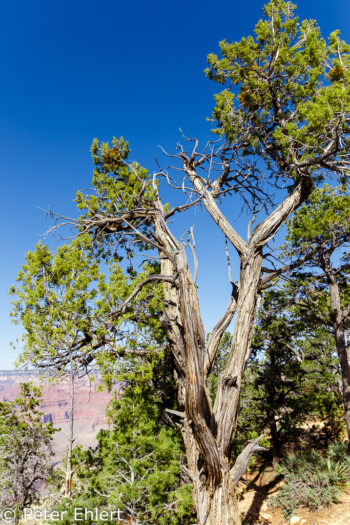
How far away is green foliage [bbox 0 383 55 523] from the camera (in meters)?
10.1

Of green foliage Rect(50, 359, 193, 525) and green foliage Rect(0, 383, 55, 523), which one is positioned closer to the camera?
green foliage Rect(50, 359, 193, 525)

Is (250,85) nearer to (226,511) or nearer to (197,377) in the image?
(197,377)

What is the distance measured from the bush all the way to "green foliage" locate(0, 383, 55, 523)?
773 cm

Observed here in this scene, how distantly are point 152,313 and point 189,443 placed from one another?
2842mm

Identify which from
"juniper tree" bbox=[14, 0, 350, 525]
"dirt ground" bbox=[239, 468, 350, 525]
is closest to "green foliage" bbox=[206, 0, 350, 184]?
"juniper tree" bbox=[14, 0, 350, 525]

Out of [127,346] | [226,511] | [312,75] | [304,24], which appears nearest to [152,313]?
[127,346]

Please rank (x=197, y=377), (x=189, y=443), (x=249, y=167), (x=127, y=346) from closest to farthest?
(x=197, y=377)
(x=189, y=443)
(x=249, y=167)
(x=127, y=346)

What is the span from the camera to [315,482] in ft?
25.6

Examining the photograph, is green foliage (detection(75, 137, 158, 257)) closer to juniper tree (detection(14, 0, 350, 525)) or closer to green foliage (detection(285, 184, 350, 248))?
juniper tree (detection(14, 0, 350, 525))

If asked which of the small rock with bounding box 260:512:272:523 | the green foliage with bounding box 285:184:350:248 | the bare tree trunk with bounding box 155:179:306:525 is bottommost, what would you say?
the small rock with bounding box 260:512:272:523

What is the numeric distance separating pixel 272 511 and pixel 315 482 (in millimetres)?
1758

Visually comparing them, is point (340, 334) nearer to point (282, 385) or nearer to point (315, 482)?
point (282, 385)

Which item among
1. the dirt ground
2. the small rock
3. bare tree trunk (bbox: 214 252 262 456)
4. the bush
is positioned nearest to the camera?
bare tree trunk (bbox: 214 252 262 456)

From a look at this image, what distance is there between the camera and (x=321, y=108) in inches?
186
